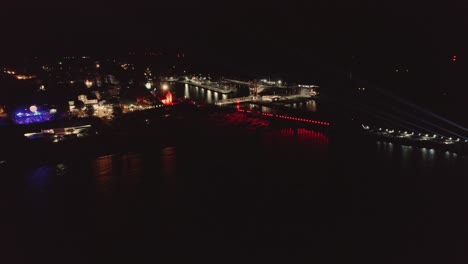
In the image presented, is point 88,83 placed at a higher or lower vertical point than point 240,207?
higher

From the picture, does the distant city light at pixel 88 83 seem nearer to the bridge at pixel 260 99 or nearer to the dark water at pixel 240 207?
the bridge at pixel 260 99

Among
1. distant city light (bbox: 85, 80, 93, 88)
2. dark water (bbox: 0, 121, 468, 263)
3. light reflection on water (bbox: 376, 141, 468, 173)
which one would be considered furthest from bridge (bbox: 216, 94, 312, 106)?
light reflection on water (bbox: 376, 141, 468, 173)

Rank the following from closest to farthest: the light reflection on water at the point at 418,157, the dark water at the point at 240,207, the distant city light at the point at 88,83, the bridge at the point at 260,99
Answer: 1. the dark water at the point at 240,207
2. the light reflection on water at the point at 418,157
3. the bridge at the point at 260,99
4. the distant city light at the point at 88,83

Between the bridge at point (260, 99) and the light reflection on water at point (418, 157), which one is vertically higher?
the bridge at point (260, 99)

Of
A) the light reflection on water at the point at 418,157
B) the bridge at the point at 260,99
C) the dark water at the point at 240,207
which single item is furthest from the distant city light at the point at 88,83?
the light reflection on water at the point at 418,157

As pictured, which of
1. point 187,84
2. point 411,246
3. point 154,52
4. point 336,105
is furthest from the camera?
point 154,52

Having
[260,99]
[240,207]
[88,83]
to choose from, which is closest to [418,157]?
[240,207]

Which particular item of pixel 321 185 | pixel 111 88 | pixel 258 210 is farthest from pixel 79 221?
pixel 111 88

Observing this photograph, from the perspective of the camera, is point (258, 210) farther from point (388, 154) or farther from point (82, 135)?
point (82, 135)

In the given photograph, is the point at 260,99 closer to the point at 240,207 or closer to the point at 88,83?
the point at 88,83
